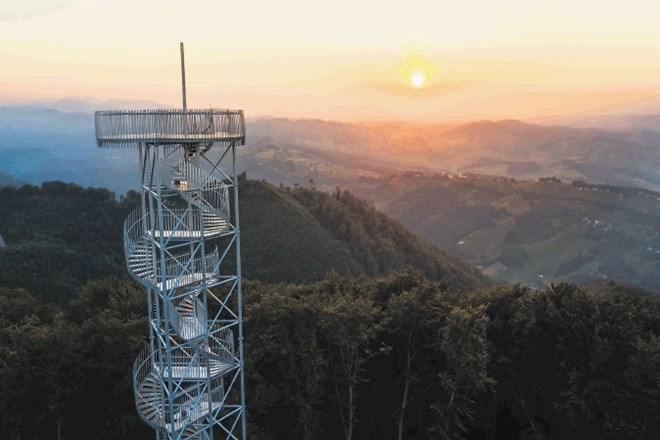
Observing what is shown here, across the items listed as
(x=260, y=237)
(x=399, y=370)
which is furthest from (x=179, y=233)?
(x=260, y=237)

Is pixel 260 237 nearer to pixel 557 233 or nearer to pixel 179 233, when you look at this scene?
pixel 179 233

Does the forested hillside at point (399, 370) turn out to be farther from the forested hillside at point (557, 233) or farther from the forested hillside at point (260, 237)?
the forested hillside at point (557, 233)

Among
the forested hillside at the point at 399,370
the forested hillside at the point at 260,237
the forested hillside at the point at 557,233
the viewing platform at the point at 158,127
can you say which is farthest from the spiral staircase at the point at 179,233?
the forested hillside at the point at 557,233

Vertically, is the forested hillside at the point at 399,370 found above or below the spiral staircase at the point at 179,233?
below

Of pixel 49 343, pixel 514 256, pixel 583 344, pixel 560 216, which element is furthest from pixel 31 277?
pixel 560 216

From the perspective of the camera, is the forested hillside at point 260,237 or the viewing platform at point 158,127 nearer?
the viewing platform at point 158,127

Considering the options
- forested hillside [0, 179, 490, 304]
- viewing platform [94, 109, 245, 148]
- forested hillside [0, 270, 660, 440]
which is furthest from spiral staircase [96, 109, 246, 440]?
forested hillside [0, 179, 490, 304]

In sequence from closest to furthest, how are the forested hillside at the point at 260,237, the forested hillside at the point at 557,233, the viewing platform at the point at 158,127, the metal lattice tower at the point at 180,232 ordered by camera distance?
the viewing platform at the point at 158,127 < the metal lattice tower at the point at 180,232 < the forested hillside at the point at 260,237 < the forested hillside at the point at 557,233

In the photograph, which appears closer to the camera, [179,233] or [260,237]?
[179,233]
